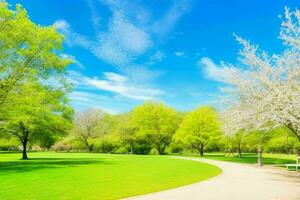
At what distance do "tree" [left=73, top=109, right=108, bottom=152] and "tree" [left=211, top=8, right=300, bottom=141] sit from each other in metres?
77.5

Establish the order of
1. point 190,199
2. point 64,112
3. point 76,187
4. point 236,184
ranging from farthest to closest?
point 64,112
point 236,184
point 76,187
point 190,199

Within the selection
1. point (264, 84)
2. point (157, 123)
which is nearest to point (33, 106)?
point (264, 84)

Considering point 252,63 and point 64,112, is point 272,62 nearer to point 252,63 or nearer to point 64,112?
point 252,63

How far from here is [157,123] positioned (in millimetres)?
84250

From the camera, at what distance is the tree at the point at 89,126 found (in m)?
99.9

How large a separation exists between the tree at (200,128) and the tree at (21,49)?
116 feet

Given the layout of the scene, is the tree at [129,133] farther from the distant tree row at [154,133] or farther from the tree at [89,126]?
the tree at [89,126]

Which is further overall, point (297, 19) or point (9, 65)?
point (9, 65)

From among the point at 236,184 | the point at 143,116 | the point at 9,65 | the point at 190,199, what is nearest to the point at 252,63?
the point at 236,184

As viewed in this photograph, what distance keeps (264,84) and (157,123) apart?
62.7 meters

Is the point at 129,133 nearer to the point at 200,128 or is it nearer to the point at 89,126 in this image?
the point at 89,126

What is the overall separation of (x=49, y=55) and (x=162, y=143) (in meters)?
53.1

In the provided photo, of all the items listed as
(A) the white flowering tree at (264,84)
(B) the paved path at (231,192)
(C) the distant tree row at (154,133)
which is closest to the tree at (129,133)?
(C) the distant tree row at (154,133)

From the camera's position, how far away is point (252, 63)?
74.4 feet
